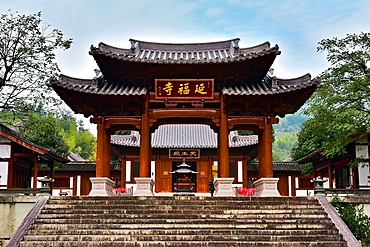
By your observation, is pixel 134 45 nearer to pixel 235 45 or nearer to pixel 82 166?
pixel 235 45

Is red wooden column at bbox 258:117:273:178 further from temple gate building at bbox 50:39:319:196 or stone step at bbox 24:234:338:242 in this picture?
stone step at bbox 24:234:338:242

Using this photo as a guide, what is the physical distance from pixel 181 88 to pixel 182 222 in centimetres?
615

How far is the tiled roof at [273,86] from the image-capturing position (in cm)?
1641

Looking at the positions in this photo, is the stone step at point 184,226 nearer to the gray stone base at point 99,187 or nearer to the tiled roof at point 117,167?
the gray stone base at point 99,187

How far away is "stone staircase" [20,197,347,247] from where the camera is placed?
38.5ft

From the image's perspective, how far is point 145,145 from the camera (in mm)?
16828

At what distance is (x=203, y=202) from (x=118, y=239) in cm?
311

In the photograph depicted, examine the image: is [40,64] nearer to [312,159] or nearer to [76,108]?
[76,108]

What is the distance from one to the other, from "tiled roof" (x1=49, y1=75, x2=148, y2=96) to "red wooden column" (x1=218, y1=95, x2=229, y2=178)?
3000 mm

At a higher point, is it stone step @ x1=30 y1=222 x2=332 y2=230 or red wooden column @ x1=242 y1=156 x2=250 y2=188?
red wooden column @ x1=242 y1=156 x2=250 y2=188

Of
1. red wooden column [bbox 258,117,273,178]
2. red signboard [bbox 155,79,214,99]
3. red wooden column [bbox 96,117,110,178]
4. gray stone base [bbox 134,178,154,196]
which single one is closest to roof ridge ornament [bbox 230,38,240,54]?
red signboard [bbox 155,79,214,99]

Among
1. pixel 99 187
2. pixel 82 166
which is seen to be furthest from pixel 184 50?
pixel 82 166

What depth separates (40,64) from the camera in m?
14.8

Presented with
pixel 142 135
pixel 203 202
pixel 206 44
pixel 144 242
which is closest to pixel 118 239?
pixel 144 242
